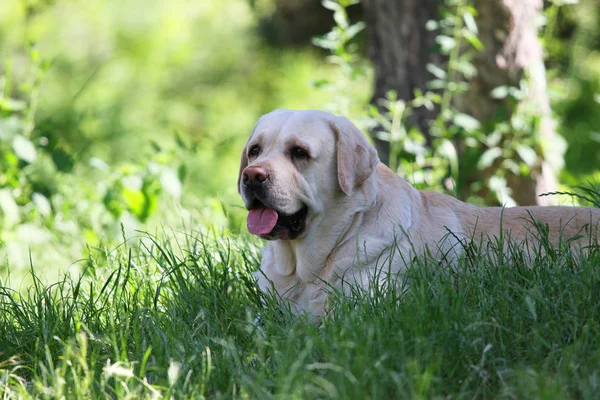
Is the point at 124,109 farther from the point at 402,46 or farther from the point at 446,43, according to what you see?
the point at 446,43

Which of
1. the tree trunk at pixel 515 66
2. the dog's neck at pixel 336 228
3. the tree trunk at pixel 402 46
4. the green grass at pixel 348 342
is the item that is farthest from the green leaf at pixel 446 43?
the green grass at pixel 348 342

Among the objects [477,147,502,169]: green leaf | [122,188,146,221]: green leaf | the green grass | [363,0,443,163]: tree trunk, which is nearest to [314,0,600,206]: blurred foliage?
[477,147,502,169]: green leaf

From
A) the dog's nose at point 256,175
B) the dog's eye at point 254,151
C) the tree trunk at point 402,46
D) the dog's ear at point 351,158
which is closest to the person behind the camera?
the dog's nose at point 256,175

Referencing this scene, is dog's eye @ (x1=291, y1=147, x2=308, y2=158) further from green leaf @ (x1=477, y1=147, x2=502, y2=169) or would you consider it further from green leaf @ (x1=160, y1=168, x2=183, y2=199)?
green leaf @ (x1=477, y1=147, x2=502, y2=169)

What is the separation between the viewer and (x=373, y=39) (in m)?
5.77

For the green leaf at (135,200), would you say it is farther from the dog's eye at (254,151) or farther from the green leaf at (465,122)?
the green leaf at (465,122)

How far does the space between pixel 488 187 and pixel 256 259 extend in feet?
7.40

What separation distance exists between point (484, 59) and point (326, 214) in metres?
2.54

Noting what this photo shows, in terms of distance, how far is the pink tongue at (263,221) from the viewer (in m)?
3.07

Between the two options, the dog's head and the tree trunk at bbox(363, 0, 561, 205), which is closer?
the dog's head

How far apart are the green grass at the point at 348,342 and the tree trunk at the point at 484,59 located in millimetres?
2448

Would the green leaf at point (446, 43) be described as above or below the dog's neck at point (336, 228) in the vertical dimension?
above

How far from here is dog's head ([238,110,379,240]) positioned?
303cm

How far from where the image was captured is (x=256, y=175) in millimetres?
2992
